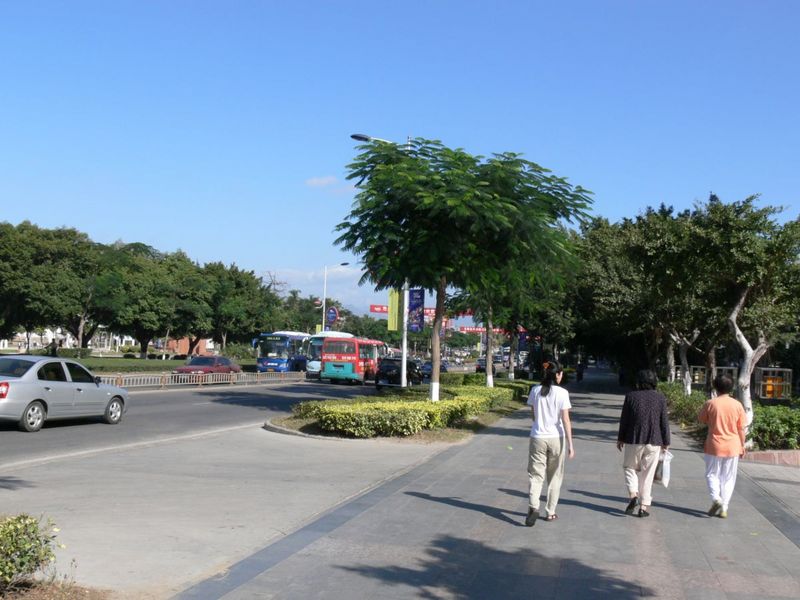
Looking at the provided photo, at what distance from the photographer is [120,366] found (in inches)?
1764

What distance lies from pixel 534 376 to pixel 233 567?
49.3m

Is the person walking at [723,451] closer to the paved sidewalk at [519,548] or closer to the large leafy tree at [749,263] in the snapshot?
the paved sidewalk at [519,548]

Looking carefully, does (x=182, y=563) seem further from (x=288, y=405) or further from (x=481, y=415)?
(x=288, y=405)

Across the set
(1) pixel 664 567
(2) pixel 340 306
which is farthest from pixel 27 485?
(2) pixel 340 306

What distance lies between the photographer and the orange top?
918 centimetres

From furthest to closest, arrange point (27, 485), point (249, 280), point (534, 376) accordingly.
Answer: point (249, 280) → point (534, 376) → point (27, 485)

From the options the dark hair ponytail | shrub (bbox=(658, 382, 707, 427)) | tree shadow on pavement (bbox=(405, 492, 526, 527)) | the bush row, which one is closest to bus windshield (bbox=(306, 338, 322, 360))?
shrub (bbox=(658, 382, 707, 427))

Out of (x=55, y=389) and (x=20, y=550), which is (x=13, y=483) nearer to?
(x=20, y=550)

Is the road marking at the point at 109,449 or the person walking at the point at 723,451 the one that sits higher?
the person walking at the point at 723,451

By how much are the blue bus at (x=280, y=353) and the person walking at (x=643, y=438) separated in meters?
44.6

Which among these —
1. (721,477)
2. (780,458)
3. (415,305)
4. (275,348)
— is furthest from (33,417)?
(275,348)

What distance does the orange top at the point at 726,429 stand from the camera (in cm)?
918

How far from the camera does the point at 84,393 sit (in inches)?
693

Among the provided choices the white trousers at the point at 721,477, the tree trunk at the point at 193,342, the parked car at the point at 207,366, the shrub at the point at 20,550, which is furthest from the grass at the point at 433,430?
the tree trunk at the point at 193,342
